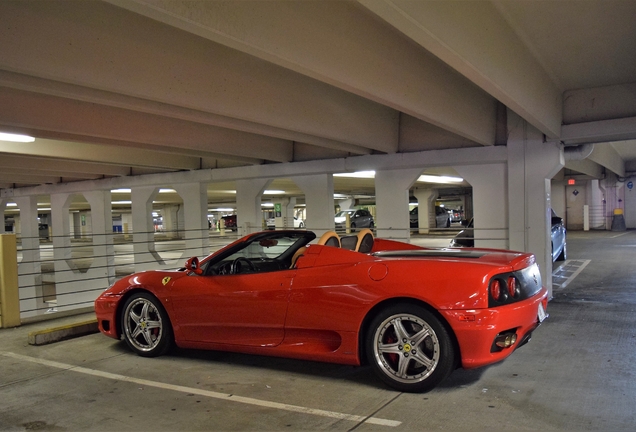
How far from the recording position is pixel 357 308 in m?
3.88

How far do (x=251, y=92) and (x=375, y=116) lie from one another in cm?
299

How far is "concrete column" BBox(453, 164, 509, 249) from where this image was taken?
858 centimetres

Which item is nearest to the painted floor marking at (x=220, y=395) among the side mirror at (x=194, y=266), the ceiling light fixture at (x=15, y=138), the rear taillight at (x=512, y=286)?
the side mirror at (x=194, y=266)

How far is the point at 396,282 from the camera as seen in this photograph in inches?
148

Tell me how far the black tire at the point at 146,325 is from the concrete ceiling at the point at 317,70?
2144mm

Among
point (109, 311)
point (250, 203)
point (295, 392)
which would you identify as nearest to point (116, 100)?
point (109, 311)

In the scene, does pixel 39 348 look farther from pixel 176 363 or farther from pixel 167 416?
pixel 167 416

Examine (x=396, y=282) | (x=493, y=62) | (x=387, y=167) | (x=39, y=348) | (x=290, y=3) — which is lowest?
(x=39, y=348)

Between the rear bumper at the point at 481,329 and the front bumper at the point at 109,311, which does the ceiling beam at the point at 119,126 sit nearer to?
the front bumper at the point at 109,311

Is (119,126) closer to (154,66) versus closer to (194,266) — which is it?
(154,66)

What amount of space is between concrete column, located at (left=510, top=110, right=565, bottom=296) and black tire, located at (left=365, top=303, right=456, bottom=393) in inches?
198

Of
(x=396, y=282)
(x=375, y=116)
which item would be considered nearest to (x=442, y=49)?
(x=396, y=282)

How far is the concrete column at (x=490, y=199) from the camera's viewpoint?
338 inches

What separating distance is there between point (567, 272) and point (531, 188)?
156 inches
